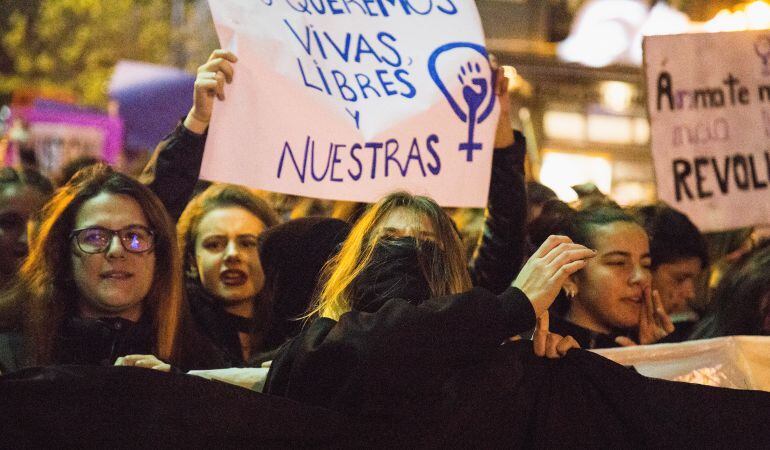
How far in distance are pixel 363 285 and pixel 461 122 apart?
121cm

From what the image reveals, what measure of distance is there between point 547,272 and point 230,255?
Answer: 5.90ft

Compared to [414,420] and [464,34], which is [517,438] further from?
[464,34]

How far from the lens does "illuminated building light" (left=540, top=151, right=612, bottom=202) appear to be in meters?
16.9

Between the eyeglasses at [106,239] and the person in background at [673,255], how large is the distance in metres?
2.26

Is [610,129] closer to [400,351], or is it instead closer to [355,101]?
[355,101]

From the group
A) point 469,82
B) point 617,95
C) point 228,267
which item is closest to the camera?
point 469,82

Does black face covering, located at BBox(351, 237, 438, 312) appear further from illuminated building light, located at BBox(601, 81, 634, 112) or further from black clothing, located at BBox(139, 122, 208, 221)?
illuminated building light, located at BBox(601, 81, 634, 112)

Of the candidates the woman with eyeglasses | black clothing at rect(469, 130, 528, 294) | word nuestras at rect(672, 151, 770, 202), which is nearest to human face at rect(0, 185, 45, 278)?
the woman with eyeglasses

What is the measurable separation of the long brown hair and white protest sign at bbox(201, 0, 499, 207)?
45cm

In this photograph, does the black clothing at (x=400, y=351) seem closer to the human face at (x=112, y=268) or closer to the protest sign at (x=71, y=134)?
the human face at (x=112, y=268)

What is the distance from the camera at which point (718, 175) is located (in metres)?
4.98

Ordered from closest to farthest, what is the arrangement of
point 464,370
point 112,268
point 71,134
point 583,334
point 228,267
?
point 464,370 < point 112,268 < point 583,334 < point 228,267 < point 71,134

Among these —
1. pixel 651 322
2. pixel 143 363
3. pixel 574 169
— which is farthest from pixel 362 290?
pixel 574 169

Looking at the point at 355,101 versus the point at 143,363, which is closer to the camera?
the point at 143,363
